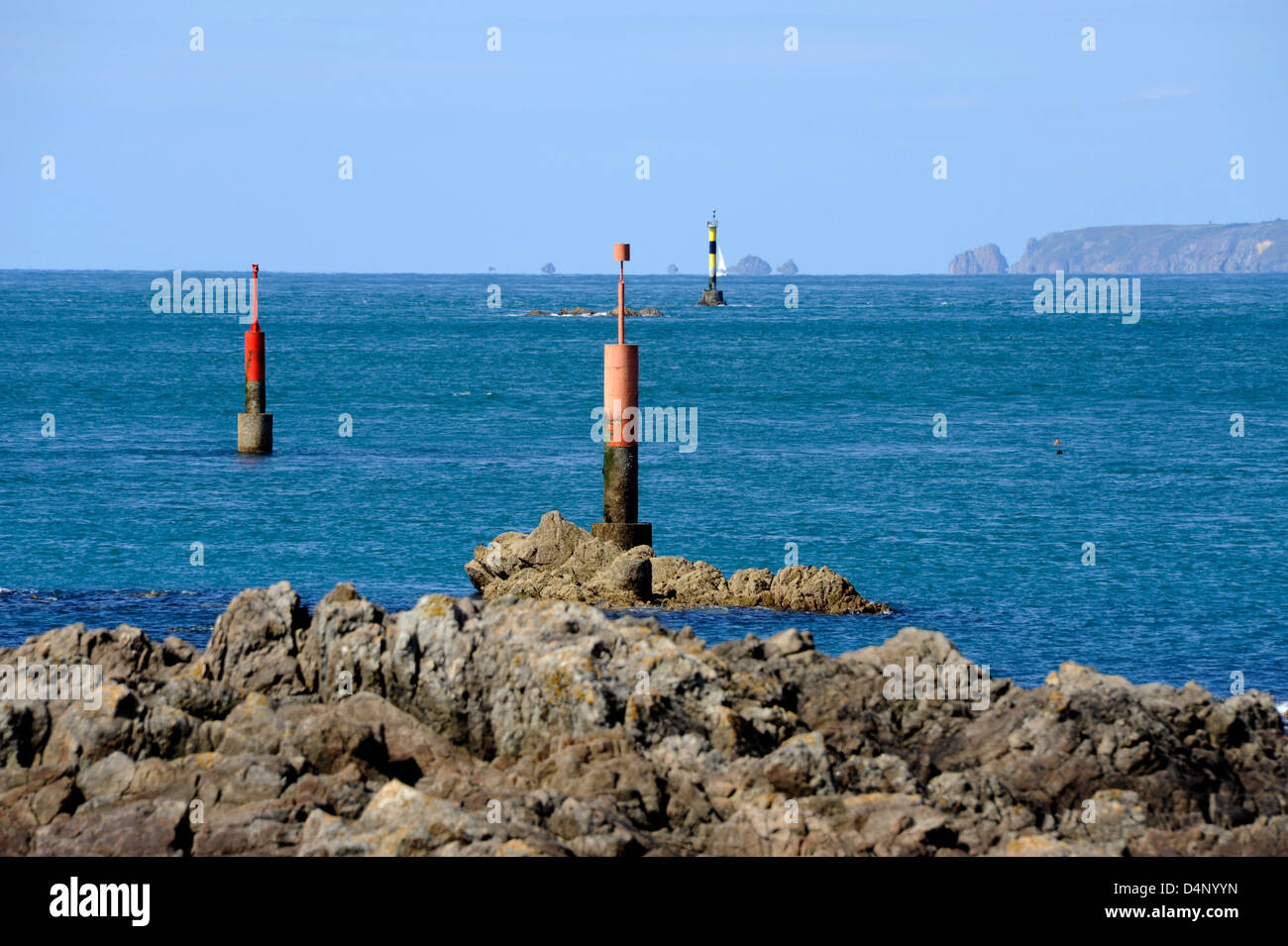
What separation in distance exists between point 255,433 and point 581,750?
115ft

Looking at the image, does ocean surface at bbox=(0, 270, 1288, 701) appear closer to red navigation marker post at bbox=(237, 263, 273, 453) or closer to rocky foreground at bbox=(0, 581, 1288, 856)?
red navigation marker post at bbox=(237, 263, 273, 453)

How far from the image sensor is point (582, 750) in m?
13.7

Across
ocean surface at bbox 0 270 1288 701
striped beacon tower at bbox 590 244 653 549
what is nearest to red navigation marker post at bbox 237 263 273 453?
ocean surface at bbox 0 270 1288 701

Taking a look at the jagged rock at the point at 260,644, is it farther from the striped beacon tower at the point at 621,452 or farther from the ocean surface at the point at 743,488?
the striped beacon tower at the point at 621,452

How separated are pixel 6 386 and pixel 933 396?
Answer: 38.4 m

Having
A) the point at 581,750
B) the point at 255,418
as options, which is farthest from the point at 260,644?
the point at 255,418

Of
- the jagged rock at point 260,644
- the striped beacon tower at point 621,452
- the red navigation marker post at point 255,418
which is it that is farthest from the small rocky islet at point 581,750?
the red navigation marker post at point 255,418

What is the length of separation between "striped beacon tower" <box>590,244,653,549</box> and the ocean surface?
9.52ft

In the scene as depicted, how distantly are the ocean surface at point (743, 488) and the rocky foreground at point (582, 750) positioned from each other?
805cm

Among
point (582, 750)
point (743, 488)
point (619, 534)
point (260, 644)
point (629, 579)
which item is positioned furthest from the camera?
point (743, 488)

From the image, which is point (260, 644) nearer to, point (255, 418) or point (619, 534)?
point (619, 534)

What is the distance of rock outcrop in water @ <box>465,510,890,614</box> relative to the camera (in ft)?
83.7

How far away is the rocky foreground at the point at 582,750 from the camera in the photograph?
12297 mm
